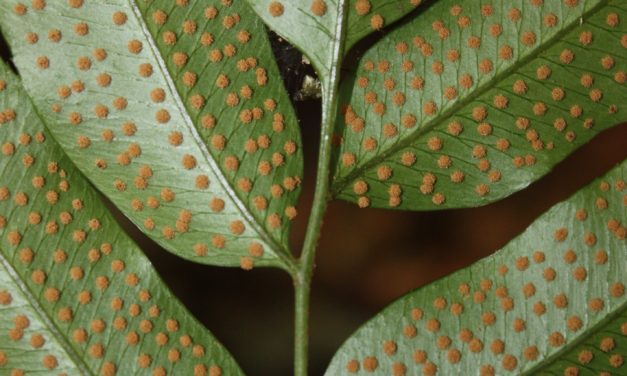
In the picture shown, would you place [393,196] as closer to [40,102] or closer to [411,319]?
[411,319]

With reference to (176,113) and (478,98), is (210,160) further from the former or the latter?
(478,98)

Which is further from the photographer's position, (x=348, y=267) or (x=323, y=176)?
(x=348, y=267)

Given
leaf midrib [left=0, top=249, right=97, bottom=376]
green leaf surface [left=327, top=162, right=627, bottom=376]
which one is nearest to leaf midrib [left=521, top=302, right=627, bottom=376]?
green leaf surface [left=327, top=162, right=627, bottom=376]

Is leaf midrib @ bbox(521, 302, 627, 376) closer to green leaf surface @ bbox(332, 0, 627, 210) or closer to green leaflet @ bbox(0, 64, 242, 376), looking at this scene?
green leaf surface @ bbox(332, 0, 627, 210)

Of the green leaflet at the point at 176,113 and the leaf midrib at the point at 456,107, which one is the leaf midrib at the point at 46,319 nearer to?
the green leaflet at the point at 176,113

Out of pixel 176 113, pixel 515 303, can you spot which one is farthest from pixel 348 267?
pixel 176 113

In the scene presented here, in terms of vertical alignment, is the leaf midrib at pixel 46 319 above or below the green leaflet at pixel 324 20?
below

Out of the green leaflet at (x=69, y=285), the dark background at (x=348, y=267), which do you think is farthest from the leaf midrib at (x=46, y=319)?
the dark background at (x=348, y=267)
